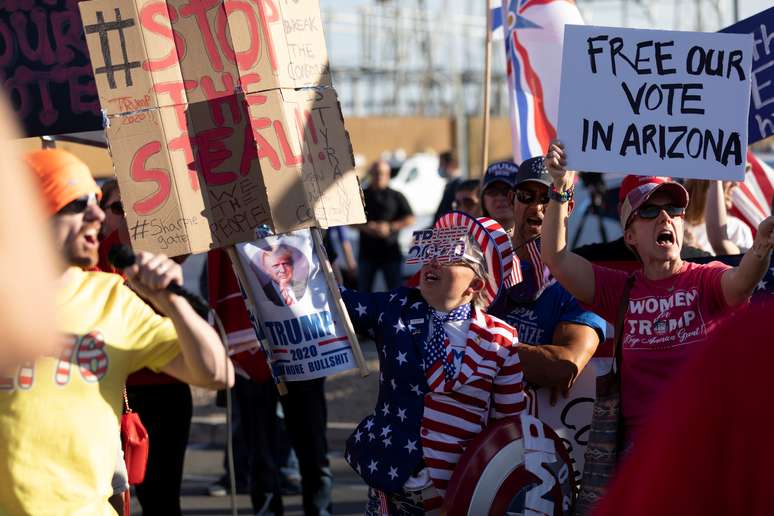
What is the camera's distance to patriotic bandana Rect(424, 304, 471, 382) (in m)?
3.99

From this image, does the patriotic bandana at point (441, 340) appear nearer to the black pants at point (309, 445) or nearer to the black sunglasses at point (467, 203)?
the black pants at point (309, 445)

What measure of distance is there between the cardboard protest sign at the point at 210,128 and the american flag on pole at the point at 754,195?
10.3 ft

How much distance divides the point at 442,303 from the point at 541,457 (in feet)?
2.01

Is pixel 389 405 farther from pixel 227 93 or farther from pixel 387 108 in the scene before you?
pixel 387 108

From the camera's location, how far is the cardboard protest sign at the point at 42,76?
5.14m

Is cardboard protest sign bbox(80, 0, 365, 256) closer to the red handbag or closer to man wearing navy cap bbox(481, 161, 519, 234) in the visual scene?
the red handbag

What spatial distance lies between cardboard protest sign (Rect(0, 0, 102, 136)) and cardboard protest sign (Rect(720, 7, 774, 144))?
112 inches

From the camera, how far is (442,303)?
411 cm

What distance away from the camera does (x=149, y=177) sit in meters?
4.45

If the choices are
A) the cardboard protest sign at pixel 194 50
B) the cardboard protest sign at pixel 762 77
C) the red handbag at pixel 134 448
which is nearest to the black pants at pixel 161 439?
the red handbag at pixel 134 448

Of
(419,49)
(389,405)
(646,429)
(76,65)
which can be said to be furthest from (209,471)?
(419,49)

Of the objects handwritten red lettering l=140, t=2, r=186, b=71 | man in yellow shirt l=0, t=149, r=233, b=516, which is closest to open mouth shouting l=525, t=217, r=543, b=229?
handwritten red lettering l=140, t=2, r=186, b=71

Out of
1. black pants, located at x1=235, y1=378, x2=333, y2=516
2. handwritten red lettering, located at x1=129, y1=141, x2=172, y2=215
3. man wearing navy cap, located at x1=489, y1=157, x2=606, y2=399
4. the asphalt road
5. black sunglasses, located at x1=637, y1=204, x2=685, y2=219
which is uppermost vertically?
handwritten red lettering, located at x1=129, y1=141, x2=172, y2=215

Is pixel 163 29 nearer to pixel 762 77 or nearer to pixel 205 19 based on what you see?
pixel 205 19
